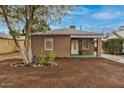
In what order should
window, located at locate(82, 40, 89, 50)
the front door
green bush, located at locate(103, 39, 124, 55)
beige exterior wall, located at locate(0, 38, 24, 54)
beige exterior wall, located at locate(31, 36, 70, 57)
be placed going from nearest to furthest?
beige exterior wall, located at locate(31, 36, 70, 57)
window, located at locate(82, 40, 89, 50)
the front door
green bush, located at locate(103, 39, 124, 55)
beige exterior wall, located at locate(0, 38, 24, 54)

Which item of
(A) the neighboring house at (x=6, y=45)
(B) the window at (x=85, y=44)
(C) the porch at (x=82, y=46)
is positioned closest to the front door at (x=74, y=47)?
(C) the porch at (x=82, y=46)

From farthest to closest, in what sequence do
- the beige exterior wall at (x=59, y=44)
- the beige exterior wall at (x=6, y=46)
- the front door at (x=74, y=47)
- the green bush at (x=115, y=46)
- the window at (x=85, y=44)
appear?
1. the beige exterior wall at (x=6, y=46)
2. the green bush at (x=115, y=46)
3. the front door at (x=74, y=47)
4. the window at (x=85, y=44)
5. the beige exterior wall at (x=59, y=44)

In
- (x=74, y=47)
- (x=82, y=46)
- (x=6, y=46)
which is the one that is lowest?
(x=74, y=47)

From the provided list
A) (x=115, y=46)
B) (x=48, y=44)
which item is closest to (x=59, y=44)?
(x=48, y=44)

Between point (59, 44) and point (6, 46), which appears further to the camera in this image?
point (6, 46)

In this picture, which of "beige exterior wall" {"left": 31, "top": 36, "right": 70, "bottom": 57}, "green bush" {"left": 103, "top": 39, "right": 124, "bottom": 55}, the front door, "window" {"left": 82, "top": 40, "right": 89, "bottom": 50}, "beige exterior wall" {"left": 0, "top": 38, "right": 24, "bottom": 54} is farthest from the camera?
"beige exterior wall" {"left": 0, "top": 38, "right": 24, "bottom": 54}

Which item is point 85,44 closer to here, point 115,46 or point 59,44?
point 59,44

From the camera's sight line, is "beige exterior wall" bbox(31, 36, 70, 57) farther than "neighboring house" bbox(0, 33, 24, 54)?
No

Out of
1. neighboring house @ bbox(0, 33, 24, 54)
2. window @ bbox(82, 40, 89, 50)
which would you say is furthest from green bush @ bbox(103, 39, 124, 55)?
neighboring house @ bbox(0, 33, 24, 54)

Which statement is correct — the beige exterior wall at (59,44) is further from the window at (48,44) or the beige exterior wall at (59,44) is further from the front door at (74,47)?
the front door at (74,47)

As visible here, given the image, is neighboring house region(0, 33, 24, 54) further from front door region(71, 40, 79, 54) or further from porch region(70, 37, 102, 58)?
porch region(70, 37, 102, 58)
